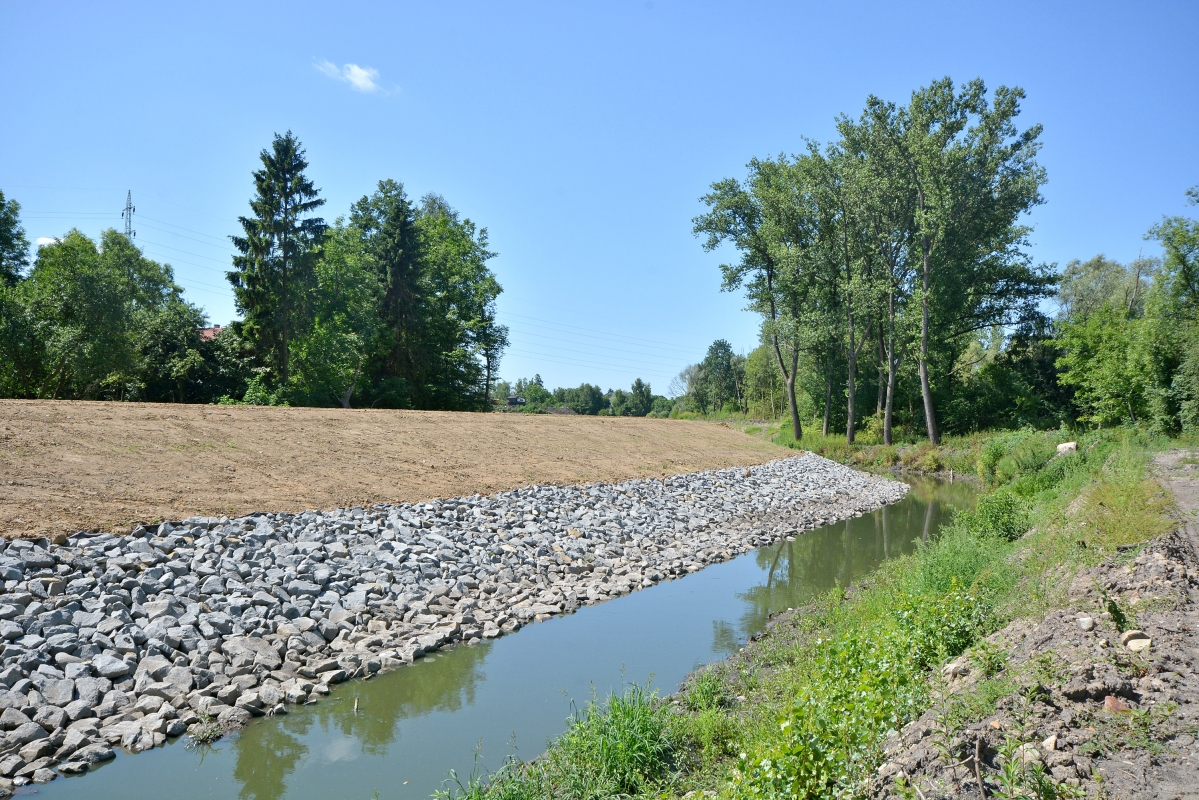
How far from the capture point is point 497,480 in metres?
15.2

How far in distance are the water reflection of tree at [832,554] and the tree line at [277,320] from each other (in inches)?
1008

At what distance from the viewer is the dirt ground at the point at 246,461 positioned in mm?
9469

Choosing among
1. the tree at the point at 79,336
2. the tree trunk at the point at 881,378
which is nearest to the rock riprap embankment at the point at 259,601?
the tree trunk at the point at 881,378

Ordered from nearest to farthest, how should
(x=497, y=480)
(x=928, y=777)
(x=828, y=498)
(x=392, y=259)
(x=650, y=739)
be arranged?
(x=928, y=777), (x=650, y=739), (x=497, y=480), (x=828, y=498), (x=392, y=259)

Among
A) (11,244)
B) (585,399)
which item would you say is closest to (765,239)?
(11,244)

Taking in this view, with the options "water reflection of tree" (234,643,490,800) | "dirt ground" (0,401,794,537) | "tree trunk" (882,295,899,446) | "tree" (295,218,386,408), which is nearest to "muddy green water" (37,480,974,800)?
"water reflection of tree" (234,643,490,800)

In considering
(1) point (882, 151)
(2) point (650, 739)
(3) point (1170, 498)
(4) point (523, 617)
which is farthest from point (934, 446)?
(2) point (650, 739)

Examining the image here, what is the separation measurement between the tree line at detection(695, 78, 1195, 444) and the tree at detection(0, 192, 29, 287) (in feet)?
115

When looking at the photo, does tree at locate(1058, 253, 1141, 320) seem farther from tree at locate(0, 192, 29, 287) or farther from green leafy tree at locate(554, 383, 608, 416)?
tree at locate(0, 192, 29, 287)

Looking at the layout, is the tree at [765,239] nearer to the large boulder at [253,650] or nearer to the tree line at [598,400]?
the large boulder at [253,650]

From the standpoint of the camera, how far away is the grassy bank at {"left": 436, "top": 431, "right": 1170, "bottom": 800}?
416 centimetres

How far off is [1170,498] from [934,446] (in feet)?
71.6

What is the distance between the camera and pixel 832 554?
564 inches

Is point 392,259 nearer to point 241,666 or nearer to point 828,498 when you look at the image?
point 828,498
